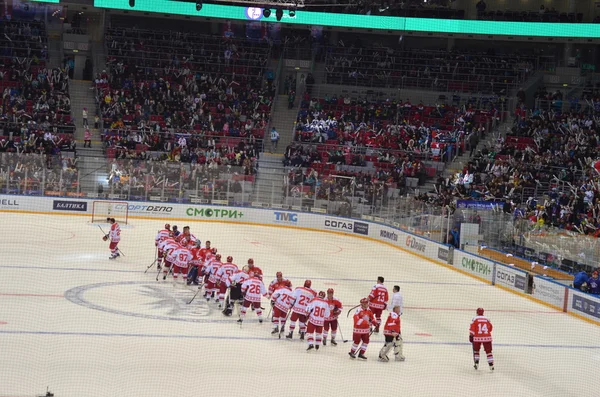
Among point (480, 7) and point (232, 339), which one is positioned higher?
point (480, 7)

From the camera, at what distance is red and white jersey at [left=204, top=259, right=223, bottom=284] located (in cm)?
1747

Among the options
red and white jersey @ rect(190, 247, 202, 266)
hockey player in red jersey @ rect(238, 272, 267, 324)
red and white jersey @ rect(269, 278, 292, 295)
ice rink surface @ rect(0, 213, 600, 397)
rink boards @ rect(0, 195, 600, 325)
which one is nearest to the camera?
ice rink surface @ rect(0, 213, 600, 397)

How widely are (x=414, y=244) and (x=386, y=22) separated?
1733cm

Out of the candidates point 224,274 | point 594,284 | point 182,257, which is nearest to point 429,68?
point 594,284

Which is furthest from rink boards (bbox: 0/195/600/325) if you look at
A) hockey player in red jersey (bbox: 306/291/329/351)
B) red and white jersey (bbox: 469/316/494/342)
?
hockey player in red jersey (bbox: 306/291/329/351)

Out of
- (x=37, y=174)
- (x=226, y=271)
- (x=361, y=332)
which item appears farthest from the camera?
(x=37, y=174)

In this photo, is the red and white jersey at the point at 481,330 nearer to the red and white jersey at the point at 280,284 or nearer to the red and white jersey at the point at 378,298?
the red and white jersey at the point at 378,298

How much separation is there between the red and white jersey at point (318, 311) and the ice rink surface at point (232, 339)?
1.85ft

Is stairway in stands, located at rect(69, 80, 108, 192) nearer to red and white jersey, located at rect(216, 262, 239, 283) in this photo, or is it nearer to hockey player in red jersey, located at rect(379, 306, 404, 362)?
red and white jersey, located at rect(216, 262, 239, 283)

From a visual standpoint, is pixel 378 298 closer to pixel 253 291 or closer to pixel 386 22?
pixel 253 291

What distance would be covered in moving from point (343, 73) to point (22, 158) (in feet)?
58.1

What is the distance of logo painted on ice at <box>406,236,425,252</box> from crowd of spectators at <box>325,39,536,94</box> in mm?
14154

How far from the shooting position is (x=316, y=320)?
14.8m

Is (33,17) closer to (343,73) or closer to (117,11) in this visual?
(117,11)
